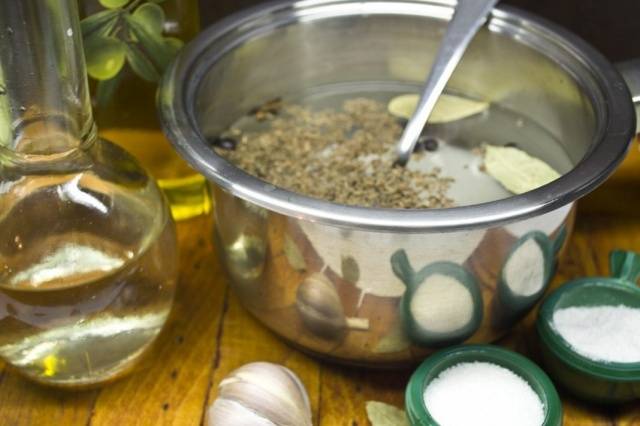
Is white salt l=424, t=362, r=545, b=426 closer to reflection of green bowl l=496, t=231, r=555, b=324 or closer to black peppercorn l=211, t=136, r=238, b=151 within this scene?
reflection of green bowl l=496, t=231, r=555, b=324

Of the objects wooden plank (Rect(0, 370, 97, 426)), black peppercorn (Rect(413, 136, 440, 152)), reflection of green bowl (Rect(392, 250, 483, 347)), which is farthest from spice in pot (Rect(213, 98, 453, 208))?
wooden plank (Rect(0, 370, 97, 426))

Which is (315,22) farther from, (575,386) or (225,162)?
(575,386)

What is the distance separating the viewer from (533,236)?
2.11 feet

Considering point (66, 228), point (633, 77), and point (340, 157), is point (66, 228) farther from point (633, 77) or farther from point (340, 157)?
point (633, 77)

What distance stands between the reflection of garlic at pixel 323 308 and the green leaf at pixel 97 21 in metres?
0.28

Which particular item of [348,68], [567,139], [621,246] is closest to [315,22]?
[348,68]

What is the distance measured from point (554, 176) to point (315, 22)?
0.81 ft

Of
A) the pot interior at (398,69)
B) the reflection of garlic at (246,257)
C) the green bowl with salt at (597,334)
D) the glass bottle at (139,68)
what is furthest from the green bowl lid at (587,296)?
the glass bottle at (139,68)

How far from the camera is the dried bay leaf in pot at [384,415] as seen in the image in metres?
0.68

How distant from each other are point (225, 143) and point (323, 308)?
0.72ft

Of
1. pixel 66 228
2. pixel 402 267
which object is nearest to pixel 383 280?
pixel 402 267

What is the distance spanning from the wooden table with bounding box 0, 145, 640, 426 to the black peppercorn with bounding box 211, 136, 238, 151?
4.1 inches

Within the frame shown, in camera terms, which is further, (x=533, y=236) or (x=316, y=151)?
(x=316, y=151)

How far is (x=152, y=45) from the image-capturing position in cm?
79
